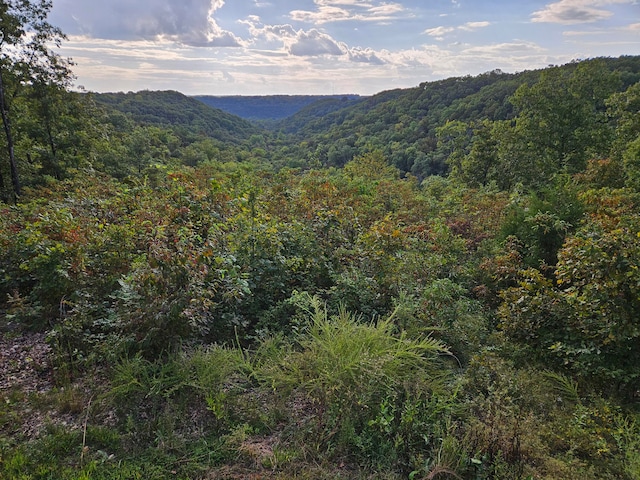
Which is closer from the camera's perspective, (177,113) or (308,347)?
(308,347)

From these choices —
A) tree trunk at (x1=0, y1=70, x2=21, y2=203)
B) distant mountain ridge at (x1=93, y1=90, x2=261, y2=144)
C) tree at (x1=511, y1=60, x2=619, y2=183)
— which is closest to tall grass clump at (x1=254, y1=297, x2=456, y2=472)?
tree trunk at (x1=0, y1=70, x2=21, y2=203)

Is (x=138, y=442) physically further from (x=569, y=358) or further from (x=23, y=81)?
(x=23, y=81)

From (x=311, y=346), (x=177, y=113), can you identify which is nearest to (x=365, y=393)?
(x=311, y=346)

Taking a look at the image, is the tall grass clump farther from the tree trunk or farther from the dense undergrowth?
the tree trunk

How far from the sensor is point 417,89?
93.9 meters

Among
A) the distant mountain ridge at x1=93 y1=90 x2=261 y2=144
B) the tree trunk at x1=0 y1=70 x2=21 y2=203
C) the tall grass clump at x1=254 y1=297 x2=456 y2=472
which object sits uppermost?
the distant mountain ridge at x1=93 y1=90 x2=261 y2=144

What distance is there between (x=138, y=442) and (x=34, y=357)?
5.63 feet

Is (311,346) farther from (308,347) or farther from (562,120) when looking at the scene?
(562,120)

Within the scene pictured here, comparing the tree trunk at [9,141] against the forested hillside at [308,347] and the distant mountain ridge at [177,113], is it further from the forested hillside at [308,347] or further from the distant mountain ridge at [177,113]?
the distant mountain ridge at [177,113]

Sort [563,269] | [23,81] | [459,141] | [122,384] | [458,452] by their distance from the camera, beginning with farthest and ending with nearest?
[459,141] < [23,81] < [563,269] < [122,384] < [458,452]

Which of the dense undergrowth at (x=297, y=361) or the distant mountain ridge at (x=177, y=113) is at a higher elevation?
the distant mountain ridge at (x=177, y=113)

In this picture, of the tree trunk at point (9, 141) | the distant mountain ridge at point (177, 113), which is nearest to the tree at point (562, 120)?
the tree trunk at point (9, 141)

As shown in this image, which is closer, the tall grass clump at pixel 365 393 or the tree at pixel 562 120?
the tall grass clump at pixel 365 393

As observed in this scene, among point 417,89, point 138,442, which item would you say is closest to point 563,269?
point 138,442
